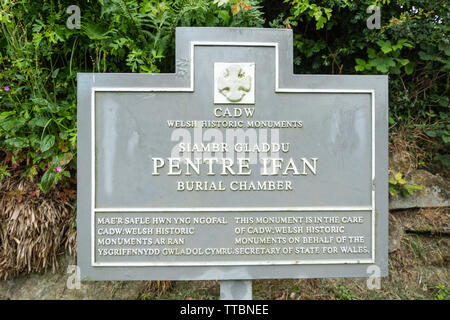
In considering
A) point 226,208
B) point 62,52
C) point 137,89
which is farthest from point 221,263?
point 62,52

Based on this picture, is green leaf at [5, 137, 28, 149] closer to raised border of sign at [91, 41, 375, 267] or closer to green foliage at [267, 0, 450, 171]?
raised border of sign at [91, 41, 375, 267]

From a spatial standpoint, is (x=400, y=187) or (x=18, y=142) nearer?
(x=18, y=142)

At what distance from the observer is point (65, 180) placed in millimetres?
3227

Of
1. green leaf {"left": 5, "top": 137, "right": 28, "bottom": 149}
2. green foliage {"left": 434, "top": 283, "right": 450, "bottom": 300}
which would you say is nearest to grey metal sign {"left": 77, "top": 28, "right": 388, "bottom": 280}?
green leaf {"left": 5, "top": 137, "right": 28, "bottom": 149}

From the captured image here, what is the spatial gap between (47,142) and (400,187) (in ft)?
12.5

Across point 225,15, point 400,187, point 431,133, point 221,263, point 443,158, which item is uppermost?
point 225,15

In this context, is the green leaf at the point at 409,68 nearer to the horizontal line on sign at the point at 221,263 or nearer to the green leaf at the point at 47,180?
the horizontal line on sign at the point at 221,263

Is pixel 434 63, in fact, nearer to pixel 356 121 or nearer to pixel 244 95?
pixel 356 121

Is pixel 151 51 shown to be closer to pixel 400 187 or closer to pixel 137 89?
pixel 137 89

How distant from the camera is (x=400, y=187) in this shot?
3.54 m

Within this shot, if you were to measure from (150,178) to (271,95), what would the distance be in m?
1.19

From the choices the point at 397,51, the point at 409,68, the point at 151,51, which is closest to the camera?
the point at 151,51

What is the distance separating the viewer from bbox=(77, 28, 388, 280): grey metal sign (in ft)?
8.13

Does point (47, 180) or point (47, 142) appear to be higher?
point (47, 142)
